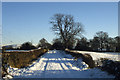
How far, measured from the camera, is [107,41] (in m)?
56.5

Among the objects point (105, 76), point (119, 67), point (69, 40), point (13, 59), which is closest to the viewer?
point (119, 67)

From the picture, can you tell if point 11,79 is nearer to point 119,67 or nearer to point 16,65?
point 16,65

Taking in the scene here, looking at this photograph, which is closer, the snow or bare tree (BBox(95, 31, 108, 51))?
the snow

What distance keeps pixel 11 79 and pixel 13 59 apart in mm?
4112

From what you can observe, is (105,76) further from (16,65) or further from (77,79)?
(16,65)

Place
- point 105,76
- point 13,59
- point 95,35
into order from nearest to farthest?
point 105,76, point 13,59, point 95,35

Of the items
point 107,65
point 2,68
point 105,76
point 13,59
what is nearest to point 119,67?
point 105,76

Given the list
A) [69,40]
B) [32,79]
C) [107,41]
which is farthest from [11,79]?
[107,41]

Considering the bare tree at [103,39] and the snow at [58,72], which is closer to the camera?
the snow at [58,72]

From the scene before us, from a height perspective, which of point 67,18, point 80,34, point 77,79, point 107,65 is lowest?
point 77,79

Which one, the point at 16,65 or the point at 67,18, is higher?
the point at 67,18

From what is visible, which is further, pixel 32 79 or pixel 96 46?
pixel 96 46

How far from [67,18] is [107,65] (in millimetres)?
31506

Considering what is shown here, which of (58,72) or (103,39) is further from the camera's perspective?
(103,39)
